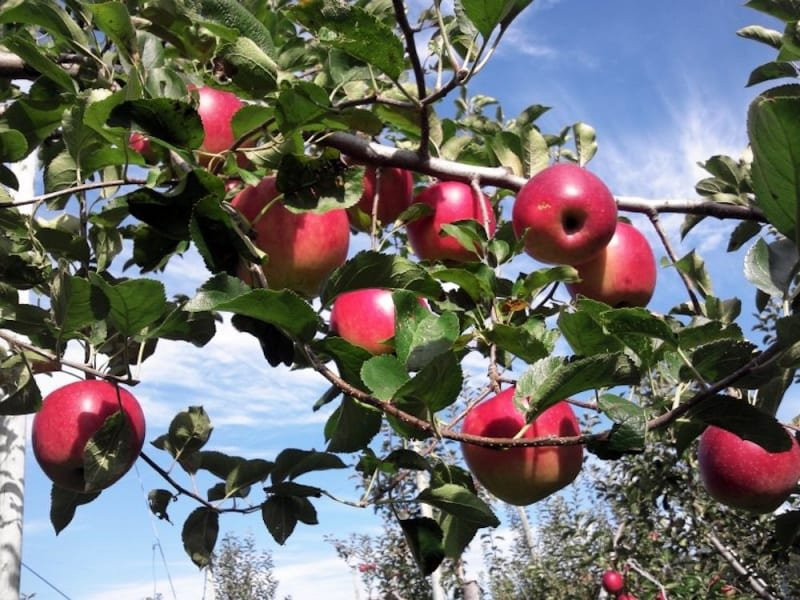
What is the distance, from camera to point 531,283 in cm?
94

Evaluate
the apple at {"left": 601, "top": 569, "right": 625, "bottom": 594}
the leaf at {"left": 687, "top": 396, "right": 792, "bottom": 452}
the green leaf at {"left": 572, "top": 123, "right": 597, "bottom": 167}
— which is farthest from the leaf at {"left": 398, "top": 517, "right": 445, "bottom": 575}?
the apple at {"left": 601, "top": 569, "right": 625, "bottom": 594}

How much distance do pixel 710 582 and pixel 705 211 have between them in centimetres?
413

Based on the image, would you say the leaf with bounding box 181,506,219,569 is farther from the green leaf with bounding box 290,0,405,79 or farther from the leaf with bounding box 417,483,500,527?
the green leaf with bounding box 290,0,405,79

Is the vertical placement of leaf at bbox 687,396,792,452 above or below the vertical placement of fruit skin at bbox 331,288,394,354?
below

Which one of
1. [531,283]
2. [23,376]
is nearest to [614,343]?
[531,283]

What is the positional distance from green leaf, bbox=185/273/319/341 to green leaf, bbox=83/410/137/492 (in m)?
0.37

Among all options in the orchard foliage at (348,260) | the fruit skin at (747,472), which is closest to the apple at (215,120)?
the orchard foliage at (348,260)

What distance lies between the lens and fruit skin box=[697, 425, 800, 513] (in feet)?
4.28

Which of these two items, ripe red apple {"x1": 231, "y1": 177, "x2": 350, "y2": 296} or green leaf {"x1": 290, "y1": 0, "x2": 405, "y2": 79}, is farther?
ripe red apple {"x1": 231, "y1": 177, "x2": 350, "y2": 296}

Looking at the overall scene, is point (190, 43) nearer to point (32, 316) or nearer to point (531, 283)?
point (32, 316)

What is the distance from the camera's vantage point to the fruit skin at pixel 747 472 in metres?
1.30

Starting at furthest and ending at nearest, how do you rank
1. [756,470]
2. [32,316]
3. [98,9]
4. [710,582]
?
[710,582]
[756,470]
[32,316]
[98,9]

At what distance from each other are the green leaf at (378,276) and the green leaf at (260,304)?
10 cm

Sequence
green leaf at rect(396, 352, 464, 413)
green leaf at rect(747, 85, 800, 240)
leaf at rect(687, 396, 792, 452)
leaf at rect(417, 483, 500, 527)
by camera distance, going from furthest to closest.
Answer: leaf at rect(417, 483, 500, 527)
leaf at rect(687, 396, 792, 452)
green leaf at rect(396, 352, 464, 413)
green leaf at rect(747, 85, 800, 240)
